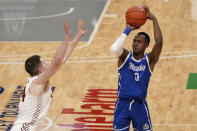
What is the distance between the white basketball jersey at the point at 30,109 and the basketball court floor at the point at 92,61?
293cm

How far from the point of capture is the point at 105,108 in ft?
35.2

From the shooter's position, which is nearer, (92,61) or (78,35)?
(78,35)

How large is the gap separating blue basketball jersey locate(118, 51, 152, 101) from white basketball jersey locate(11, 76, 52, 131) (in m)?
1.40

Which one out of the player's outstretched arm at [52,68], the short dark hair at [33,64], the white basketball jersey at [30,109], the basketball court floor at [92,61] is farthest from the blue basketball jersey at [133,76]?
the basketball court floor at [92,61]

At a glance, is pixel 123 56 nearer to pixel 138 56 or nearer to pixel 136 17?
pixel 138 56

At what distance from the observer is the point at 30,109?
6.99 m

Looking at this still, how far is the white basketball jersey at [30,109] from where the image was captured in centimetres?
694

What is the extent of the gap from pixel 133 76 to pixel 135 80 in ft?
0.23

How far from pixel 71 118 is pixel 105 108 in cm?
80

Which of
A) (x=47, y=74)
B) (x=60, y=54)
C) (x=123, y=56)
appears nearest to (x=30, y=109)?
(x=47, y=74)

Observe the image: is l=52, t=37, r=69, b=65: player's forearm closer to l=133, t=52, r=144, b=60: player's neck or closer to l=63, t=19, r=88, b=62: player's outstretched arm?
l=63, t=19, r=88, b=62: player's outstretched arm

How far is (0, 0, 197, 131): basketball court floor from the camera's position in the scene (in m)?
10.4

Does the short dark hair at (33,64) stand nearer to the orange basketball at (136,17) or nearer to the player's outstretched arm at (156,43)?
the orange basketball at (136,17)

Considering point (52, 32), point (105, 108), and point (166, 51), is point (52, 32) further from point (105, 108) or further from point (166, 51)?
point (105, 108)
